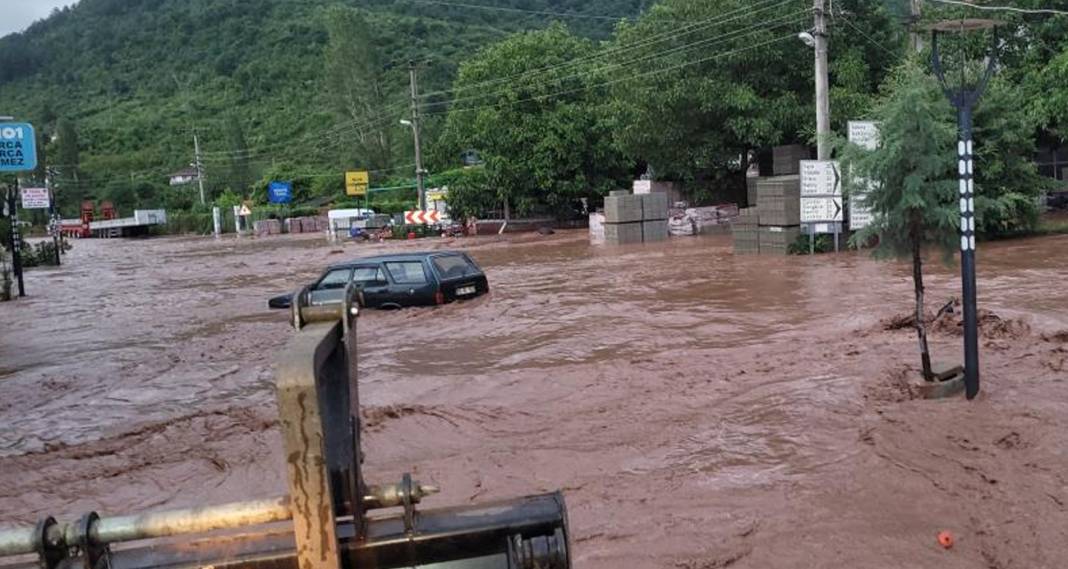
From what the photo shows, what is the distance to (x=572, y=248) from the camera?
31.0 metres

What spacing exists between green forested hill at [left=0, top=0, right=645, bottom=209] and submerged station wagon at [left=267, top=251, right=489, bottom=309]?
63558mm

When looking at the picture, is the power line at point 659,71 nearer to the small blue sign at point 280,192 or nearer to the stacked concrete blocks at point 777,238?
Result: the stacked concrete blocks at point 777,238

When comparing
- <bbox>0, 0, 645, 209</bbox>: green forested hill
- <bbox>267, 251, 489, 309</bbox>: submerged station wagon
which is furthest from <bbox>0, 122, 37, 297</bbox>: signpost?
<bbox>0, 0, 645, 209</bbox>: green forested hill

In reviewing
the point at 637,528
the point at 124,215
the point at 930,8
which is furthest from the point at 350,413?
the point at 124,215

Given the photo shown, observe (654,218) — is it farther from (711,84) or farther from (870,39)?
(870,39)

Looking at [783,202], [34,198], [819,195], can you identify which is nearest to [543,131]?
[783,202]

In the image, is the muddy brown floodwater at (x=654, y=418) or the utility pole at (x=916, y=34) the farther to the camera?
the utility pole at (x=916, y=34)

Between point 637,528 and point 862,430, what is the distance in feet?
8.66

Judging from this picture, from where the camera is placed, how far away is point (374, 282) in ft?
53.0

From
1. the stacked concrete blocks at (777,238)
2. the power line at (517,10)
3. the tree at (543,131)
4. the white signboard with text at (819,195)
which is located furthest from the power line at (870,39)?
the power line at (517,10)

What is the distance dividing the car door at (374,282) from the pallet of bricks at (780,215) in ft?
36.6

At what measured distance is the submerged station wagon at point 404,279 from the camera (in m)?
15.9

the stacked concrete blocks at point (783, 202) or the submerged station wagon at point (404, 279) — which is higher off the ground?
the stacked concrete blocks at point (783, 202)

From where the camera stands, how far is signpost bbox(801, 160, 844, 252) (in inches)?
875
